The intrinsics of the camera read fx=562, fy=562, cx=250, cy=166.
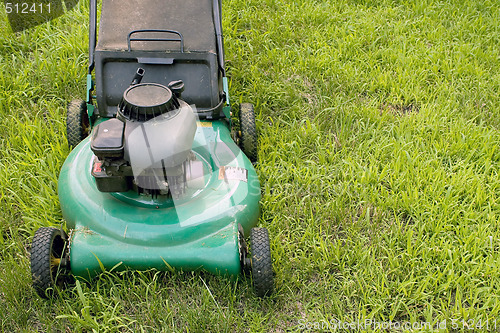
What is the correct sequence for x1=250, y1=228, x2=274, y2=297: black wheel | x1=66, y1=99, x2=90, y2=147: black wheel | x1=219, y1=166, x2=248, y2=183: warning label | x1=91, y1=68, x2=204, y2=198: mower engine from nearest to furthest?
x1=91, y1=68, x2=204, y2=198: mower engine
x1=250, y1=228, x2=274, y2=297: black wheel
x1=219, y1=166, x2=248, y2=183: warning label
x1=66, y1=99, x2=90, y2=147: black wheel

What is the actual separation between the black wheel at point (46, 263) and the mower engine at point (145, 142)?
33 cm

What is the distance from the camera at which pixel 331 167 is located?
3564 mm

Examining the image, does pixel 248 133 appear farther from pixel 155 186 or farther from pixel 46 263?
pixel 46 263

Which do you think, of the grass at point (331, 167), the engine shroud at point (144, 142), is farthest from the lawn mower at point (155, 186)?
the grass at point (331, 167)

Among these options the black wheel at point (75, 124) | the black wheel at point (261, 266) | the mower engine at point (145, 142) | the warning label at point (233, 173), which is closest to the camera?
the mower engine at point (145, 142)

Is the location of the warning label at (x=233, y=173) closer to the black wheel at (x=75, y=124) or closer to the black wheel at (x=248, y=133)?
Answer: the black wheel at (x=248, y=133)

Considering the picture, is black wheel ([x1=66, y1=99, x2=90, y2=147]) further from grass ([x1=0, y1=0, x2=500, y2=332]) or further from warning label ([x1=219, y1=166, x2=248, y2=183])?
warning label ([x1=219, y1=166, x2=248, y2=183])

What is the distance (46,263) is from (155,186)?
61 centimetres

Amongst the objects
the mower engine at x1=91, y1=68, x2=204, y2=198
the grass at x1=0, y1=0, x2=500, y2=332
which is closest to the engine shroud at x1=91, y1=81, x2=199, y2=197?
the mower engine at x1=91, y1=68, x2=204, y2=198

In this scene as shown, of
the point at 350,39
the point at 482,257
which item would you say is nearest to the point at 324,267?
the point at 482,257

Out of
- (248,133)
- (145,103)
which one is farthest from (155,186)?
(248,133)

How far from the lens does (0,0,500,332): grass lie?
9.00 ft

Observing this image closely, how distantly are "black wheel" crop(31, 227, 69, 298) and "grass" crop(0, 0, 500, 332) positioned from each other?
10cm

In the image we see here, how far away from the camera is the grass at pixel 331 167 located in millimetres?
2744
